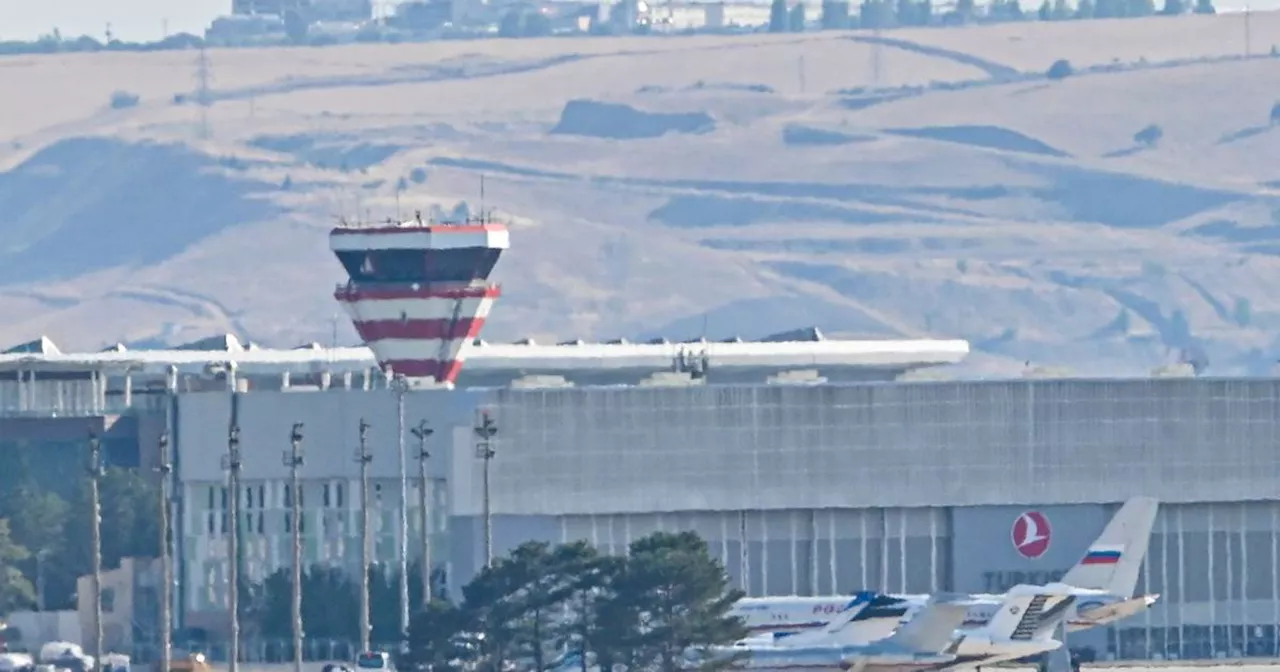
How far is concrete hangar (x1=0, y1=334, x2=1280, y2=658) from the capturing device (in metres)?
134

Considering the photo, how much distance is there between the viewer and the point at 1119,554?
12150 cm

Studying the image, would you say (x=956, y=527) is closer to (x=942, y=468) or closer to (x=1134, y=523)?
(x=942, y=468)

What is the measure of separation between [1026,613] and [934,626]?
3829mm

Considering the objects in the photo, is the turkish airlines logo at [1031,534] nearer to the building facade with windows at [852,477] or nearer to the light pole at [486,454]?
the building facade with windows at [852,477]

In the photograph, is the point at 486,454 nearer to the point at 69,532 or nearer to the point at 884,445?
the point at 884,445

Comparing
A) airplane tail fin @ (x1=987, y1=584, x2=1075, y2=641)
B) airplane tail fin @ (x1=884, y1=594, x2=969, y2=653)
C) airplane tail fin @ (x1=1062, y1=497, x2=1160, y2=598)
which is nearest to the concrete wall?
airplane tail fin @ (x1=1062, y1=497, x2=1160, y2=598)

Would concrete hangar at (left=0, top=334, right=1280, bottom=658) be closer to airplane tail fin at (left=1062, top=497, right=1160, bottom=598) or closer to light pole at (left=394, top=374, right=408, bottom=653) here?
light pole at (left=394, top=374, right=408, bottom=653)

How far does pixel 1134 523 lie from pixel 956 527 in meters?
15.3

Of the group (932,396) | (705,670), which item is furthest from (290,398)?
(705,670)

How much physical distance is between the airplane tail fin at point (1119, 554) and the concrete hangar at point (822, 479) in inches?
470

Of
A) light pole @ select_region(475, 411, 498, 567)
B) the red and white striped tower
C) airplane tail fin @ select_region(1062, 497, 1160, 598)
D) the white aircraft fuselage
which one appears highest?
the red and white striped tower

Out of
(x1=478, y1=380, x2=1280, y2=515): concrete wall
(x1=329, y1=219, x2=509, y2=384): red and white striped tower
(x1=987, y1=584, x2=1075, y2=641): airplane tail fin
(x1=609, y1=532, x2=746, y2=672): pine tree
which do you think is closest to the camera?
(x1=609, y1=532, x2=746, y2=672): pine tree

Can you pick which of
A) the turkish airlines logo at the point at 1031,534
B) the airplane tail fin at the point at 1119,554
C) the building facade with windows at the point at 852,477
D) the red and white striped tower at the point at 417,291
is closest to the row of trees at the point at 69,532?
the building facade with windows at the point at 852,477

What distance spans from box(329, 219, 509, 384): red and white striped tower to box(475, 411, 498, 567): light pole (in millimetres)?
12114
